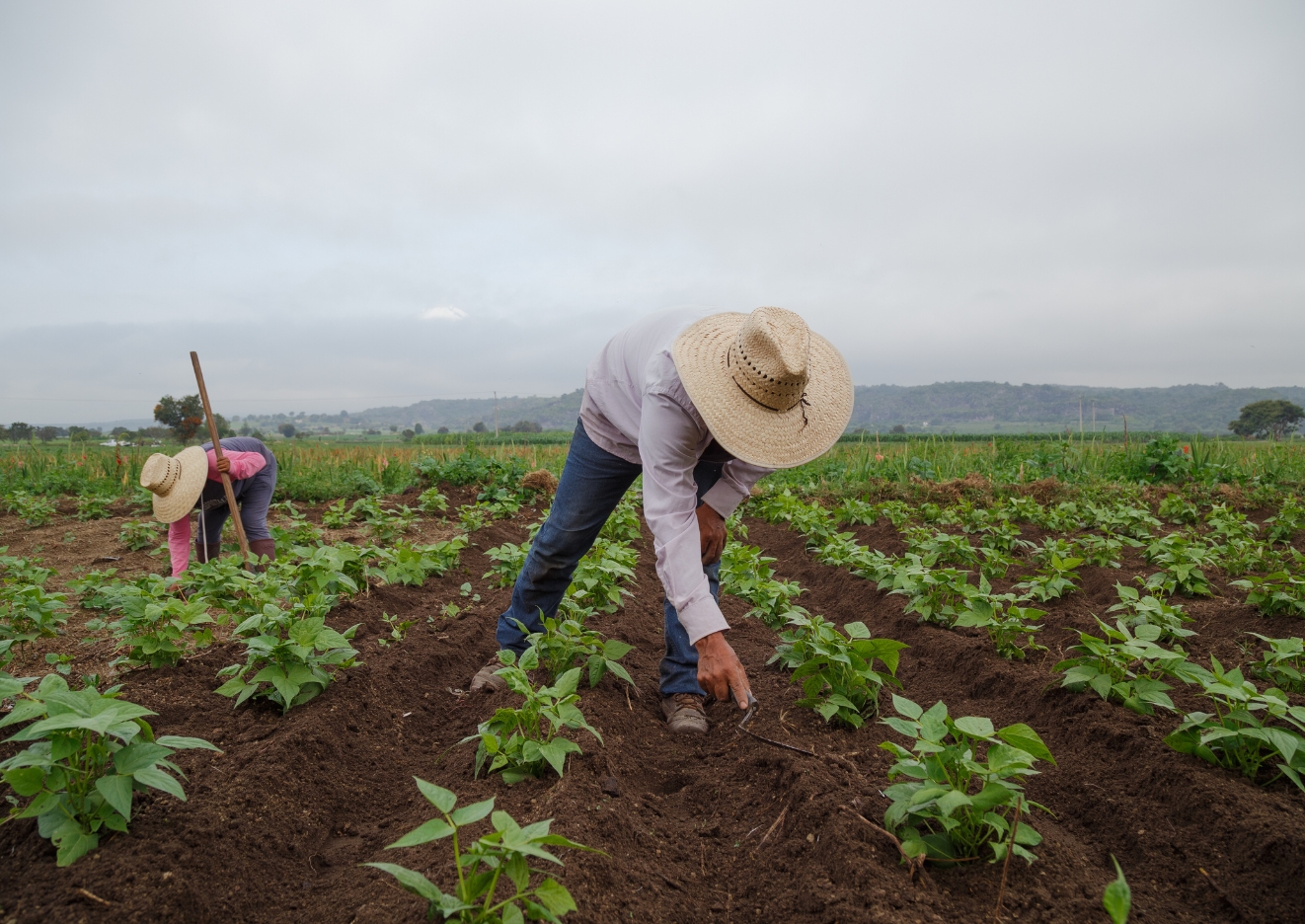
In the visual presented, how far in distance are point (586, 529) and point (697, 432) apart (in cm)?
93

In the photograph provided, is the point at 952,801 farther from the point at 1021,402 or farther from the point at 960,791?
the point at 1021,402

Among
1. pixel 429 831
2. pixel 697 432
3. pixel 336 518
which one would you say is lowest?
pixel 336 518

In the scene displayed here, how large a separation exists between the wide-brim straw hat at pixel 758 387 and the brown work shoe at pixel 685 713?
4.01 feet

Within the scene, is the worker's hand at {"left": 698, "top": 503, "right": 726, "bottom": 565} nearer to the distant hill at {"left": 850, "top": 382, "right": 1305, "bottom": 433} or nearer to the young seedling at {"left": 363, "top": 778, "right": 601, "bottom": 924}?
the young seedling at {"left": 363, "top": 778, "right": 601, "bottom": 924}

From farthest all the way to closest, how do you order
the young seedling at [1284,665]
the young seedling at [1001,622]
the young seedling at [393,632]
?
the young seedling at [393,632] → the young seedling at [1001,622] → the young seedling at [1284,665]

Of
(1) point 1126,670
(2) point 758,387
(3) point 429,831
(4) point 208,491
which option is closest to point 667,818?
(3) point 429,831

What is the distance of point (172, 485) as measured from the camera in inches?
195

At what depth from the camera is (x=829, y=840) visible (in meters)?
1.97

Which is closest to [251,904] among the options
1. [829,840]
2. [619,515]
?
[829,840]

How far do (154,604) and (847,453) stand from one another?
1242 centimetres

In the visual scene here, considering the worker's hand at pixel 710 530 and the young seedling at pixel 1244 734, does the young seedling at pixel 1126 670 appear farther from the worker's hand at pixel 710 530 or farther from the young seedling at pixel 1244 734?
the worker's hand at pixel 710 530

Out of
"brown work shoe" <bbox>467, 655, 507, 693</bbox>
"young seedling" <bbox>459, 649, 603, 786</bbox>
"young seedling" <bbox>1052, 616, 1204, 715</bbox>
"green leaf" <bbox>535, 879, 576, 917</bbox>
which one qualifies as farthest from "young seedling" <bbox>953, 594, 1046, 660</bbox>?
"green leaf" <bbox>535, 879, 576, 917</bbox>

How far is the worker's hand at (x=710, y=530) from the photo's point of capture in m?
2.85

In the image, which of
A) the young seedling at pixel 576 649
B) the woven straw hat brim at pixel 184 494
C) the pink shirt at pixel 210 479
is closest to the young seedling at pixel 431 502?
the pink shirt at pixel 210 479
